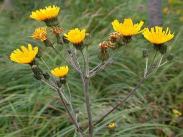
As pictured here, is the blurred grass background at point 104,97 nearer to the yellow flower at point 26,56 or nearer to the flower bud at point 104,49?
the flower bud at point 104,49

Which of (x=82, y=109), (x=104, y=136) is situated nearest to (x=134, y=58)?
(x=82, y=109)

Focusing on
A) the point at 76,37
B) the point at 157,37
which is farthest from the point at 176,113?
the point at 76,37

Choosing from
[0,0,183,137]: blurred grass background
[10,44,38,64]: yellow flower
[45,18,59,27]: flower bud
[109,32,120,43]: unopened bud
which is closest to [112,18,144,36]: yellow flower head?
[109,32,120,43]: unopened bud

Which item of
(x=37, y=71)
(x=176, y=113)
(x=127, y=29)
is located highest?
(x=127, y=29)

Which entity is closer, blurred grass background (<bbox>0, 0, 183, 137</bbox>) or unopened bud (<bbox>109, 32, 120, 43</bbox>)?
unopened bud (<bbox>109, 32, 120, 43</bbox>)

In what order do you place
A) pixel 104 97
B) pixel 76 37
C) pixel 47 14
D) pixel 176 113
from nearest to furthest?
pixel 76 37, pixel 47 14, pixel 176 113, pixel 104 97

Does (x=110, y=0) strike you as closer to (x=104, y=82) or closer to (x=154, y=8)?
(x=154, y=8)

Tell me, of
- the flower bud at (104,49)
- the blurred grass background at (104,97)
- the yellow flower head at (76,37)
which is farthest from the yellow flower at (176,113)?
the yellow flower head at (76,37)

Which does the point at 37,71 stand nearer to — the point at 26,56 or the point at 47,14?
the point at 26,56

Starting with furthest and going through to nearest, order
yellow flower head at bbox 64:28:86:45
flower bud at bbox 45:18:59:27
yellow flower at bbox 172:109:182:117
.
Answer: yellow flower at bbox 172:109:182:117 → flower bud at bbox 45:18:59:27 → yellow flower head at bbox 64:28:86:45

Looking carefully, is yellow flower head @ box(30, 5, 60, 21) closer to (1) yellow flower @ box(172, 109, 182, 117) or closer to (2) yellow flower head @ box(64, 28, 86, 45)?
(2) yellow flower head @ box(64, 28, 86, 45)

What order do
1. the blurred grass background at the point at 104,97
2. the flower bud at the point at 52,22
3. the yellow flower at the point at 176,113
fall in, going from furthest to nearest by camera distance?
the yellow flower at the point at 176,113
the blurred grass background at the point at 104,97
the flower bud at the point at 52,22
